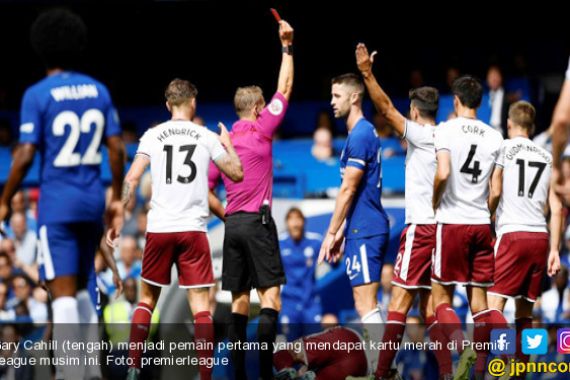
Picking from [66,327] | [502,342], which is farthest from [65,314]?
[502,342]

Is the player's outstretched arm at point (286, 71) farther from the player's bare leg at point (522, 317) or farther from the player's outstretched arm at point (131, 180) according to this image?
the player's bare leg at point (522, 317)

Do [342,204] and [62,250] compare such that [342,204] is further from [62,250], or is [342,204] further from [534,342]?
[62,250]

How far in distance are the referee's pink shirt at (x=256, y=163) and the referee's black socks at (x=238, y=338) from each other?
903 millimetres

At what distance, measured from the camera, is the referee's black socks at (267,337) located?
9.75 meters

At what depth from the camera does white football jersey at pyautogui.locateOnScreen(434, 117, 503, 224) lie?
9764mm

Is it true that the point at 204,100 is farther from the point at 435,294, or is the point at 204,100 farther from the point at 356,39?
the point at 435,294

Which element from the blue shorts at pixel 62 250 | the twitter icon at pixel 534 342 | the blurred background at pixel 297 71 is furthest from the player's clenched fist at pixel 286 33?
the blurred background at pixel 297 71

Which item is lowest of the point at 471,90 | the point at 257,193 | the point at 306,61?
the point at 257,193

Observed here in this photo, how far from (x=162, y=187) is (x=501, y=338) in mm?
3077

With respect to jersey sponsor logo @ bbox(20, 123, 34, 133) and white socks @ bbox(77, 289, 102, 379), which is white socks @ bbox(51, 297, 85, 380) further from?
jersey sponsor logo @ bbox(20, 123, 34, 133)

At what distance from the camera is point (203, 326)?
9492 mm

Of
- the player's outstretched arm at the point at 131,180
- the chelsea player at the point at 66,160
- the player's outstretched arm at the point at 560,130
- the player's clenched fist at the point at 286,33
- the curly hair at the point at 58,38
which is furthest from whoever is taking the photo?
the player's clenched fist at the point at 286,33

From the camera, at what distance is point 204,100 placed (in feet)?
67.3

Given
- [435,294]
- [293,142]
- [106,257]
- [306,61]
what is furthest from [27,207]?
[435,294]
